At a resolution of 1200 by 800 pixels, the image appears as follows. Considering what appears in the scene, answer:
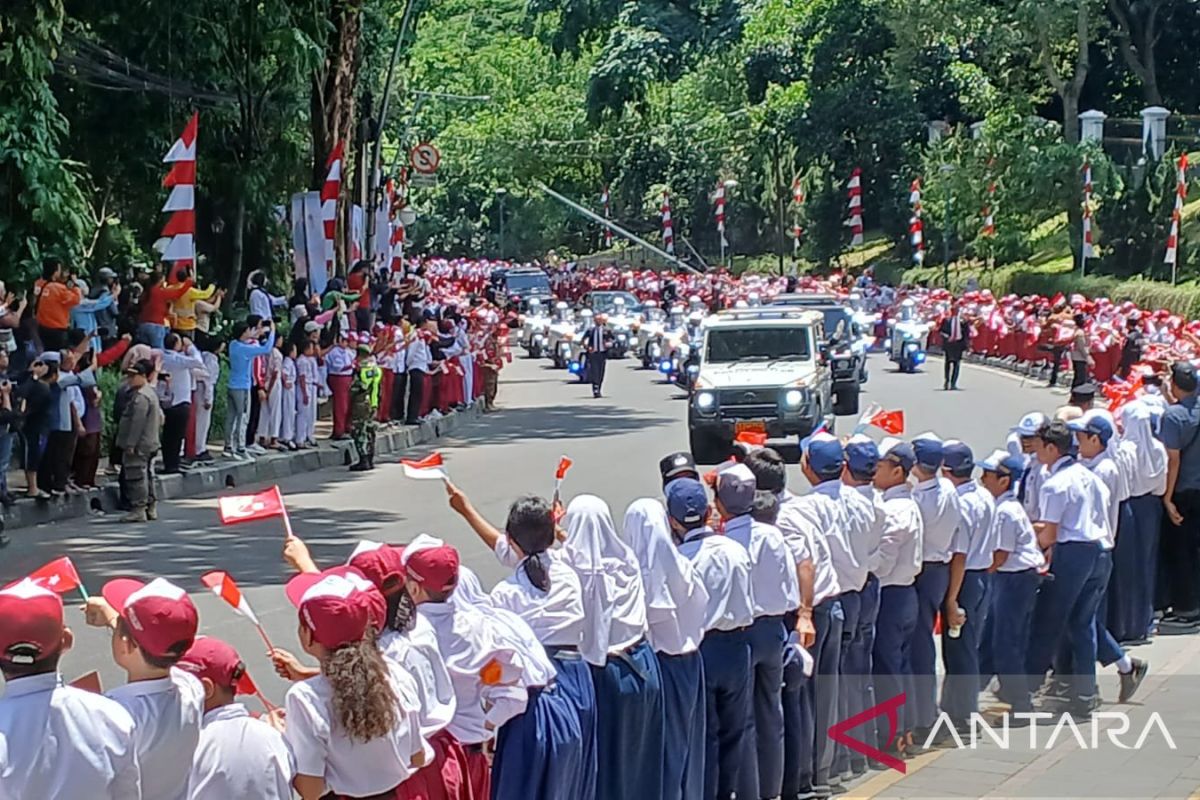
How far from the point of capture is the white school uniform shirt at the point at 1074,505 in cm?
1019

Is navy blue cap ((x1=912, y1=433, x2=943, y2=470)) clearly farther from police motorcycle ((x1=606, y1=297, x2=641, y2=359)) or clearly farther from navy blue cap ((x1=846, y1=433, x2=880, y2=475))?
police motorcycle ((x1=606, y1=297, x2=641, y2=359))

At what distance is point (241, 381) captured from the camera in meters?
20.7

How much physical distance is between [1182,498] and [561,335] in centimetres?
3347

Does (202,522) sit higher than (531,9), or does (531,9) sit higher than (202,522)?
(531,9)

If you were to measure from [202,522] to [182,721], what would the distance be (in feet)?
41.8

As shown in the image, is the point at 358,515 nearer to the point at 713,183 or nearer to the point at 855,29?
the point at 855,29

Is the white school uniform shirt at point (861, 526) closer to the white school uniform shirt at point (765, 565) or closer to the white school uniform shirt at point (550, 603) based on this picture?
the white school uniform shirt at point (765, 565)

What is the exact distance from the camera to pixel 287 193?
3250cm

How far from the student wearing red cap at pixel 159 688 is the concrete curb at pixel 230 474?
1205 centimetres

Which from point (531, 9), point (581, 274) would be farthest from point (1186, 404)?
point (531, 9)

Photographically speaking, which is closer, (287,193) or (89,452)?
(89,452)

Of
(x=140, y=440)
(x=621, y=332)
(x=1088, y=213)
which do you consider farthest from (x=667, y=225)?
(x=140, y=440)

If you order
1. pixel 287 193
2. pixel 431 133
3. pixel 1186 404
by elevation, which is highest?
pixel 431 133

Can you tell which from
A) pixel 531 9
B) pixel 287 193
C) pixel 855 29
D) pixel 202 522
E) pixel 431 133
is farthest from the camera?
pixel 431 133
